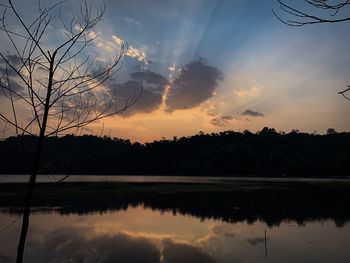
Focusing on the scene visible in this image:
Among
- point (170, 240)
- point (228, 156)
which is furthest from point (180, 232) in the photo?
point (228, 156)

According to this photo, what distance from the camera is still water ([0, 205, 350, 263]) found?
16.8 metres

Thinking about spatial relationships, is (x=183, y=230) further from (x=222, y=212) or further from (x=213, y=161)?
(x=213, y=161)

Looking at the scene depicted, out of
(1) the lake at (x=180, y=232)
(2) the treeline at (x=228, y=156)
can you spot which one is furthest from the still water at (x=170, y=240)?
(2) the treeline at (x=228, y=156)

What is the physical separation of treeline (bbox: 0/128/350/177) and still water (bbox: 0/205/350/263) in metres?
84.0

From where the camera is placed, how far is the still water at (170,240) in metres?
16.8

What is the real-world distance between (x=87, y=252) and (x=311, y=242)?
10.4 m

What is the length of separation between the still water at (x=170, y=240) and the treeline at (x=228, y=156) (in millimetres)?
83974

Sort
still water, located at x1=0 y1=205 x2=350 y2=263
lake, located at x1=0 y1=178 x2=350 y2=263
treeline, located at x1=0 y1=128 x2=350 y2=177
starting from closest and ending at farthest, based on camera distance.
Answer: still water, located at x1=0 y1=205 x2=350 y2=263 → lake, located at x1=0 y1=178 x2=350 y2=263 → treeline, located at x1=0 y1=128 x2=350 y2=177

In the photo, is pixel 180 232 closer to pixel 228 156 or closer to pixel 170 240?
pixel 170 240

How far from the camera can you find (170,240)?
809 inches

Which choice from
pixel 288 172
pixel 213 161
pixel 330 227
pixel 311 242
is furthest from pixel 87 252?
pixel 213 161

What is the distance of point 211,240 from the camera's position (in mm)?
20547

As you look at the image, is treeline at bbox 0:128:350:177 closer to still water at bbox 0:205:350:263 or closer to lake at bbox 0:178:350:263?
lake at bbox 0:178:350:263

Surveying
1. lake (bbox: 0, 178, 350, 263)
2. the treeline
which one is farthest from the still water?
the treeline
